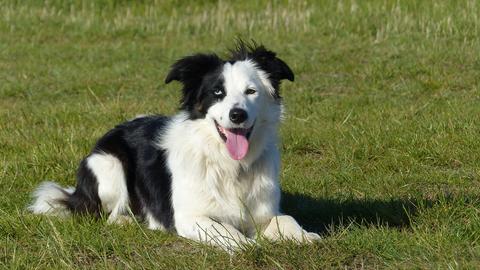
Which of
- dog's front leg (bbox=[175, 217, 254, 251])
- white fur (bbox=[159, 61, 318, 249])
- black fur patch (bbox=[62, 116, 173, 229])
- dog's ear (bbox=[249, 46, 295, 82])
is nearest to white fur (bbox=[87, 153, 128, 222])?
black fur patch (bbox=[62, 116, 173, 229])

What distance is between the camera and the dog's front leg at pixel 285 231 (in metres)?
4.71

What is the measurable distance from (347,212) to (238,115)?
1269mm

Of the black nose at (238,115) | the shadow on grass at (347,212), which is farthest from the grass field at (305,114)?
the black nose at (238,115)

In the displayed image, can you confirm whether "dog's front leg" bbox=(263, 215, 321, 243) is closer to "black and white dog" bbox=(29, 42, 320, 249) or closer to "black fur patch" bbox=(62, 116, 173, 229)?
"black and white dog" bbox=(29, 42, 320, 249)

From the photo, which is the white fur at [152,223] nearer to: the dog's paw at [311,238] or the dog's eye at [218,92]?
the dog's eye at [218,92]

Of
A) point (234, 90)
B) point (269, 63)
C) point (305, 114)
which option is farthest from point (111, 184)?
point (305, 114)

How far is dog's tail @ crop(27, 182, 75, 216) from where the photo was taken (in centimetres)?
581

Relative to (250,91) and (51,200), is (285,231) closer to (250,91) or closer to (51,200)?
(250,91)

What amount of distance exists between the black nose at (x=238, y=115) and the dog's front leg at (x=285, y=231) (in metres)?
0.60

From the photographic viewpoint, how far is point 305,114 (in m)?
8.81

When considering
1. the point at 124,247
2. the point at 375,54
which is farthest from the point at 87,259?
the point at 375,54

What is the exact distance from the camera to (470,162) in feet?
22.7

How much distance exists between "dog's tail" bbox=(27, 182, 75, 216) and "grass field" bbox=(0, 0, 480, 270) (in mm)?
136

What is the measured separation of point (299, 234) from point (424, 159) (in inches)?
95.7
